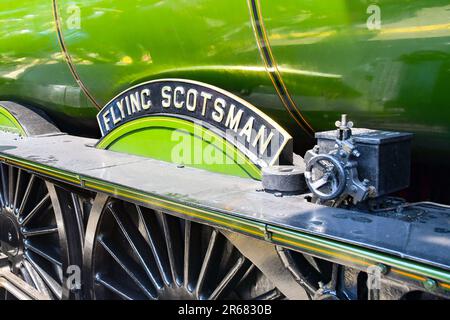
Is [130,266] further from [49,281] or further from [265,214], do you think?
[265,214]

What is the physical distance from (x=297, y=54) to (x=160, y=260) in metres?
1.08

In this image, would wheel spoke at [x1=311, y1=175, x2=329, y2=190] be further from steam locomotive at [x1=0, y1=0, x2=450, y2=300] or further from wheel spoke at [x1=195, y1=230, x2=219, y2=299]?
wheel spoke at [x1=195, y1=230, x2=219, y2=299]

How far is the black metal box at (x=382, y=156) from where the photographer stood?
152 cm

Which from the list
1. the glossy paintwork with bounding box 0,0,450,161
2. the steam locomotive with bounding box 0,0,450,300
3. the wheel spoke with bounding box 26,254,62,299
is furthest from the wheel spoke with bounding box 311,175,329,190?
the wheel spoke with bounding box 26,254,62,299

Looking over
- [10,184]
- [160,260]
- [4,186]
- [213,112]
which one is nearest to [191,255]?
[160,260]

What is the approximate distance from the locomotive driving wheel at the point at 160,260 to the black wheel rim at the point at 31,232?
55cm

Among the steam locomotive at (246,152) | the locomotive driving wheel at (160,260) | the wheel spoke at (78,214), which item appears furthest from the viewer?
the wheel spoke at (78,214)

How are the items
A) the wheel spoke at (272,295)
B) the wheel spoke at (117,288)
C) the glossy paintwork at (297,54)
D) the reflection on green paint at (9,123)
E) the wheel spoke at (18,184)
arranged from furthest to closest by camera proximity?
the reflection on green paint at (9,123)
the wheel spoke at (18,184)
the wheel spoke at (117,288)
the wheel spoke at (272,295)
the glossy paintwork at (297,54)

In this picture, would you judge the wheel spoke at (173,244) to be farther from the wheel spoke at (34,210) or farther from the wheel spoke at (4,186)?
the wheel spoke at (4,186)

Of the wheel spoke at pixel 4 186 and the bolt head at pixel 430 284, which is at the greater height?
the wheel spoke at pixel 4 186

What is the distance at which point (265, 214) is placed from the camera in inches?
59.3

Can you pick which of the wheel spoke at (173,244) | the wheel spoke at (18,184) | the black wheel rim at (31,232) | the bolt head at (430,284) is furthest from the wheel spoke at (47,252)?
the bolt head at (430,284)
